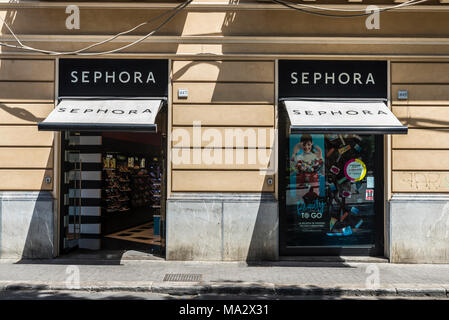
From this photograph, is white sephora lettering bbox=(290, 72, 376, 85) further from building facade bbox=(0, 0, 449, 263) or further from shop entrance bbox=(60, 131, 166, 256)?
shop entrance bbox=(60, 131, 166, 256)

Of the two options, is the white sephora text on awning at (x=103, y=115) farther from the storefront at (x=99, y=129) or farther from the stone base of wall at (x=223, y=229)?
the stone base of wall at (x=223, y=229)

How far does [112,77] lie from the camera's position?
30.1 feet

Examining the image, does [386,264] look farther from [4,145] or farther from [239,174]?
[4,145]

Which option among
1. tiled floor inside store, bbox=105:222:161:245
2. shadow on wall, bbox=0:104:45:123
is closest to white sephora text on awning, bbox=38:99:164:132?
shadow on wall, bbox=0:104:45:123

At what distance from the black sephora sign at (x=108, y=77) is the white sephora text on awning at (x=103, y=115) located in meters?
0.28

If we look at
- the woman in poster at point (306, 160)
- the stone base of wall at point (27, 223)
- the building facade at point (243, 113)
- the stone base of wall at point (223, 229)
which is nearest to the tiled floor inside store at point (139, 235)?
the stone base of wall at point (223, 229)

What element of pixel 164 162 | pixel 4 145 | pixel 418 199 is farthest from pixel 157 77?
pixel 418 199

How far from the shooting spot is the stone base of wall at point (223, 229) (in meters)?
A: 8.83

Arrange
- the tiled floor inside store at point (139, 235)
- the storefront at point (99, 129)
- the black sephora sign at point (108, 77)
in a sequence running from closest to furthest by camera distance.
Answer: the storefront at point (99, 129)
the black sephora sign at point (108, 77)
the tiled floor inside store at point (139, 235)

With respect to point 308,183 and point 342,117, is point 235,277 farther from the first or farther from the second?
point 342,117

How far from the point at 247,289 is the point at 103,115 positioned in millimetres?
4419

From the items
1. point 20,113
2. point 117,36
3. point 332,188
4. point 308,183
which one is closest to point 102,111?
point 117,36

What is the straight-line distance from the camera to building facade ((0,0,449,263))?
29.1 feet

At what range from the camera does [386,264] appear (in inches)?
345
